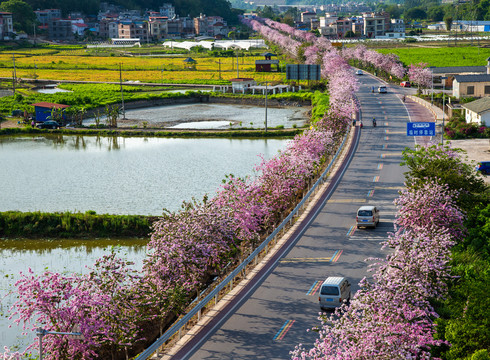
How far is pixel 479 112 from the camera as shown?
3314 inches

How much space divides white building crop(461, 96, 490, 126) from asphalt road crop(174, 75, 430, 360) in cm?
1692

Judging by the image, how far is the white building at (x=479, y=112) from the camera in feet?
277

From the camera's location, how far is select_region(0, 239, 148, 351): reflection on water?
145 feet

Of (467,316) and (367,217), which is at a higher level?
(467,316)

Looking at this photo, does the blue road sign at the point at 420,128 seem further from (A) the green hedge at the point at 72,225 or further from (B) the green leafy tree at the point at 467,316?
(B) the green leafy tree at the point at 467,316

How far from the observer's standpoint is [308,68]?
137 m

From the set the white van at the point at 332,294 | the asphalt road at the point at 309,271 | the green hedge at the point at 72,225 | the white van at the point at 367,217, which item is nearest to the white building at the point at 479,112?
the asphalt road at the point at 309,271

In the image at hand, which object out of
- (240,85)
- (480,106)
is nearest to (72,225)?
(480,106)

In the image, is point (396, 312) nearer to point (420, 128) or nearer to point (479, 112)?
point (420, 128)

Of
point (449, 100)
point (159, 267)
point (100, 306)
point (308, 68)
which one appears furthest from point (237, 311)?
point (308, 68)

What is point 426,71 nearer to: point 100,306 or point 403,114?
point 403,114

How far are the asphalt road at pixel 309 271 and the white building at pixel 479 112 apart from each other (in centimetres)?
1692

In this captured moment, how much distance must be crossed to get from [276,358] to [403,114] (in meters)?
76.8

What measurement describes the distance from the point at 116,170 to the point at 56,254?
89.0 ft
